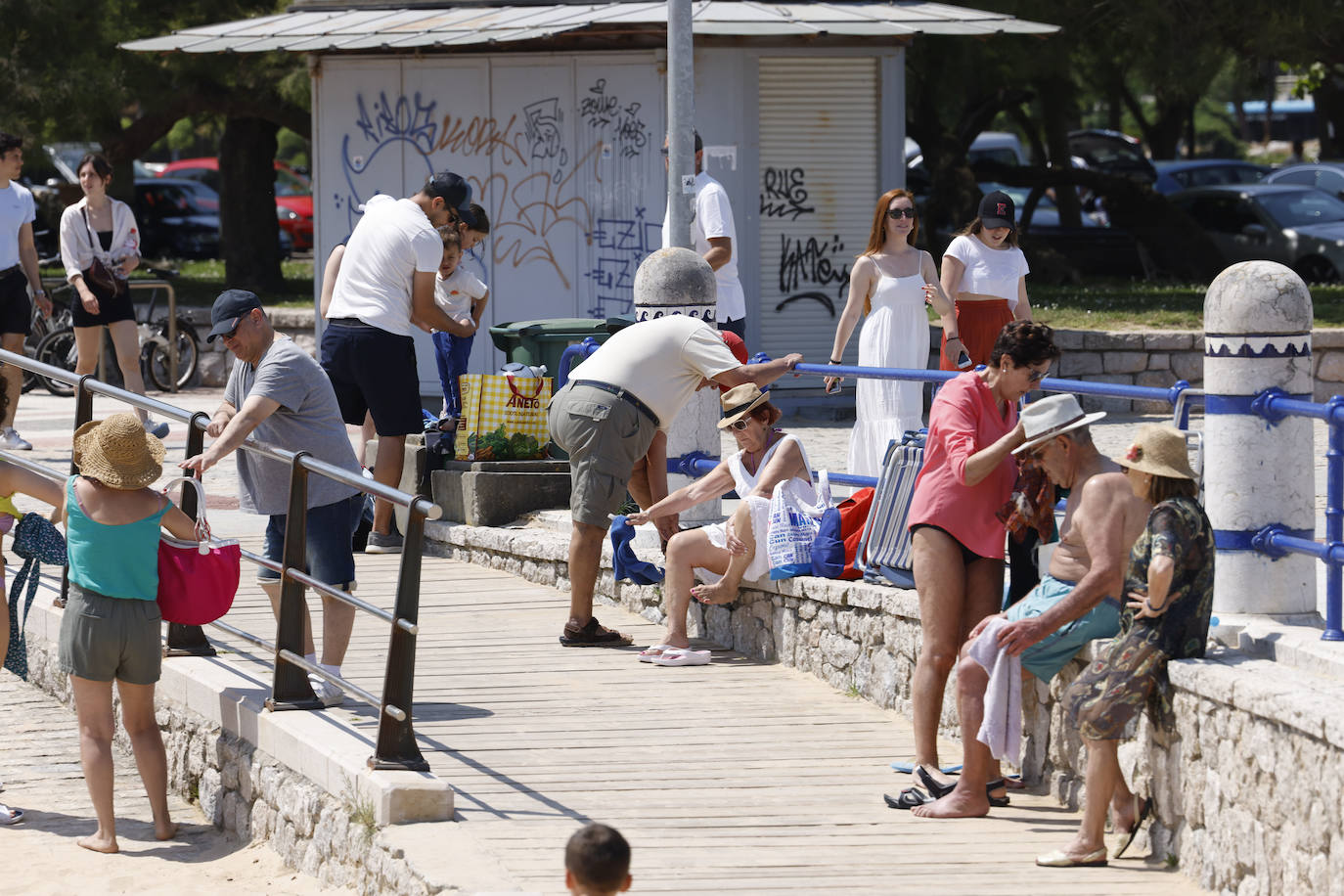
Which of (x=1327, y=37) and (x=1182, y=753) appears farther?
(x=1327, y=37)

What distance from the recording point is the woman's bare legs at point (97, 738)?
21.7ft

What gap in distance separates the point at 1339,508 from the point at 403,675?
2.91 meters

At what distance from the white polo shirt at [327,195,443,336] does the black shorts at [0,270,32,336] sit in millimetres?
3770

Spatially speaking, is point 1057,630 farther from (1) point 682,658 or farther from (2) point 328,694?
(2) point 328,694

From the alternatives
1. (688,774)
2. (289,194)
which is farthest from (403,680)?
(289,194)

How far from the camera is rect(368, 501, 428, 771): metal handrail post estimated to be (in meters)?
5.64

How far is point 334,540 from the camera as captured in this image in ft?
22.2

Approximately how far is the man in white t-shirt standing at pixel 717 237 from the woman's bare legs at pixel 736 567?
7.84ft

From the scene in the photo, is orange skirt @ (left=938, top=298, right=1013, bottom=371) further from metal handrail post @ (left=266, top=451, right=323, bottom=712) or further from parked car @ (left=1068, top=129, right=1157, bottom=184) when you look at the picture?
parked car @ (left=1068, top=129, right=1157, bottom=184)

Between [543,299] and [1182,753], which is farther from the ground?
[543,299]

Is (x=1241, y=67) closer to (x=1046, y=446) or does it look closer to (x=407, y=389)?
(x=407, y=389)

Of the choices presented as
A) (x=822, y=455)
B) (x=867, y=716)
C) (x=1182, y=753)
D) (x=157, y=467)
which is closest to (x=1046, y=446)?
(x=1182, y=753)

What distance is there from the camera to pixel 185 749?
7488 millimetres

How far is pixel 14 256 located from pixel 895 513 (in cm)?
702
